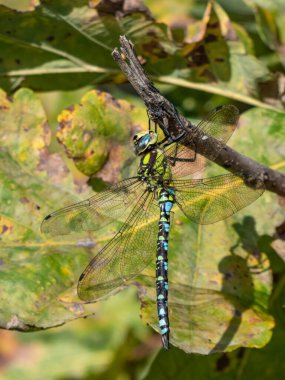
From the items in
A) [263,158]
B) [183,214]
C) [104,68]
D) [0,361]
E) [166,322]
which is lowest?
[0,361]

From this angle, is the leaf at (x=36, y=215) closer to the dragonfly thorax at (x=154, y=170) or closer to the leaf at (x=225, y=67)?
the dragonfly thorax at (x=154, y=170)

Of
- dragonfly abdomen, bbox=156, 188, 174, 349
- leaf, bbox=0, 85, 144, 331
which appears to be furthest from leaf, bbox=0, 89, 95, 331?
dragonfly abdomen, bbox=156, 188, 174, 349

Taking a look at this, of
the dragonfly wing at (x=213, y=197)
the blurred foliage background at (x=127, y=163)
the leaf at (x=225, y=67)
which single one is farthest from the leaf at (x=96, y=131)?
the leaf at (x=225, y=67)

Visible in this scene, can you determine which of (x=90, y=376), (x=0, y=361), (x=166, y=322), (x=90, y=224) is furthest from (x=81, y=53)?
(x=0, y=361)

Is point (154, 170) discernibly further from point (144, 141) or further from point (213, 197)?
point (213, 197)

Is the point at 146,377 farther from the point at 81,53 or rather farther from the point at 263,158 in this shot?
the point at 81,53

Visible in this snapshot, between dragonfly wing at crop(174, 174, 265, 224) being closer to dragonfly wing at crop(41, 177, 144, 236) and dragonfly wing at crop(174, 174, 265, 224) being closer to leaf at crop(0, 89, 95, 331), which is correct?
dragonfly wing at crop(41, 177, 144, 236)

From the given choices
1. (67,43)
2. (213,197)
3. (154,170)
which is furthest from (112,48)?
(213,197)
